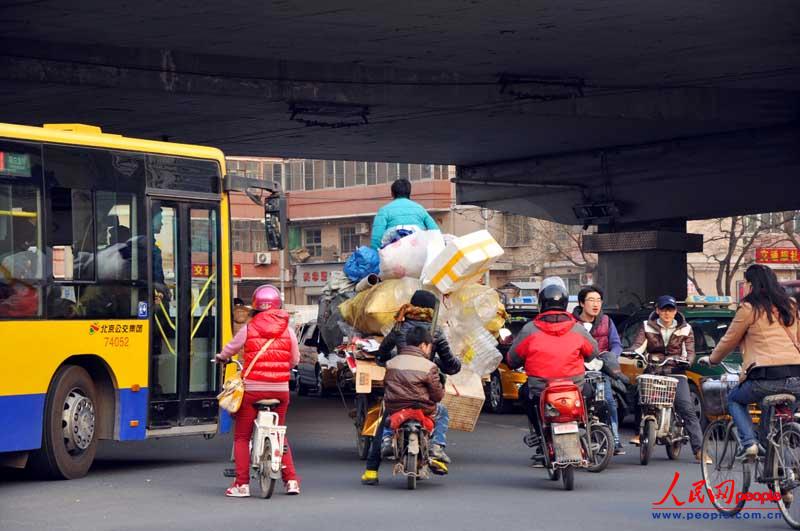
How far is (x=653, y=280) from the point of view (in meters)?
38.9

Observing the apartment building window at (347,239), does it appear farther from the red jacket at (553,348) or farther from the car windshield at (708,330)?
the red jacket at (553,348)

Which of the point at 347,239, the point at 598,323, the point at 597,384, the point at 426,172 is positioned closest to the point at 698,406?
the point at 598,323

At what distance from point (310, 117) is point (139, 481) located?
14831 mm

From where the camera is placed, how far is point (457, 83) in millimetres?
24984

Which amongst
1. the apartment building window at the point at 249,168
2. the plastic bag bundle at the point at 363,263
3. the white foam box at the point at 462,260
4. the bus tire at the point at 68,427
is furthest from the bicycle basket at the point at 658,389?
the apartment building window at the point at 249,168

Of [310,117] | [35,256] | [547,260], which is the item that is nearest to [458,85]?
[310,117]

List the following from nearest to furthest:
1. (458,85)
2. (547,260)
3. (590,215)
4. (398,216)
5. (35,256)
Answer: (35,256) < (398,216) < (458,85) < (590,215) < (547,260)

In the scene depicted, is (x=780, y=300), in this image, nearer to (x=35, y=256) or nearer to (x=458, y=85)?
(x=35, y=256)

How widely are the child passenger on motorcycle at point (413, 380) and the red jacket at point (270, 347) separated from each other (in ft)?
3.07

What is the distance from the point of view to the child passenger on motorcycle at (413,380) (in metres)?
Result: 12.3

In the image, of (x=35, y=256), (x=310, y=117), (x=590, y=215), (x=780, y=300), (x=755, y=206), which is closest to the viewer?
(x=780, y=300)

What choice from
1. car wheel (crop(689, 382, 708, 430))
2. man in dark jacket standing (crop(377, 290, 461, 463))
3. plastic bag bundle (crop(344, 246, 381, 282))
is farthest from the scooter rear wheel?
car wheel (crop(689, 382, 708, 430))

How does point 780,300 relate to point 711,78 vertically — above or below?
below

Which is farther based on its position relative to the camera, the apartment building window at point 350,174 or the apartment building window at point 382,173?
the apartment building window at point 350,174
